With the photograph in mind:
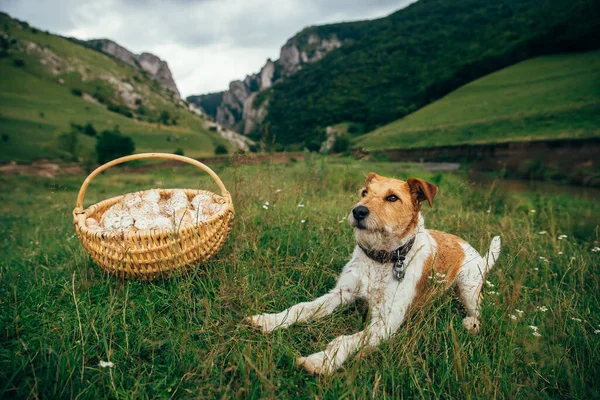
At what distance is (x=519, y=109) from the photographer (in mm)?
31219

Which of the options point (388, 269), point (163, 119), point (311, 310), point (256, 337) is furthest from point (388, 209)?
point (163, 119)

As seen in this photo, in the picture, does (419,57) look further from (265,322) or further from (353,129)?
(265,322)

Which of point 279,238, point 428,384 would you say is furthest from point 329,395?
point 279,238

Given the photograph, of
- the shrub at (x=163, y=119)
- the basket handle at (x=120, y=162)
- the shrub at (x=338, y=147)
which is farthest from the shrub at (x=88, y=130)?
the basket handle at (x=120, y=162)

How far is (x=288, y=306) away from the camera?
2.87 m

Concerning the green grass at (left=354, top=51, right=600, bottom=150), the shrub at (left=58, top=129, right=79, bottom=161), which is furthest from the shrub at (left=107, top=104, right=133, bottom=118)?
the green grass at (left=354, top=51, right=600, bottom=150)

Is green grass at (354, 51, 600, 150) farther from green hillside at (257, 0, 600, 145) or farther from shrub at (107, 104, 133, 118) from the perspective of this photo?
shrub at (107, 104, 133, 118)

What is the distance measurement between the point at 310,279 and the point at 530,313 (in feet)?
7.35

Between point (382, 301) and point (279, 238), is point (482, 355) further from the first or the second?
point (279, 238)

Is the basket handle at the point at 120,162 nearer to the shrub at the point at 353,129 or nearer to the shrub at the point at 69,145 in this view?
the shrub at the point at 69,145

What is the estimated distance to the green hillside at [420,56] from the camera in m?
48.4

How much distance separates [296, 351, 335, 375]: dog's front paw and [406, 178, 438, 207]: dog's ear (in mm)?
1720

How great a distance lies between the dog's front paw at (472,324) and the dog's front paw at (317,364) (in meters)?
1.39

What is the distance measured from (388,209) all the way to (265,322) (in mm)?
1530
